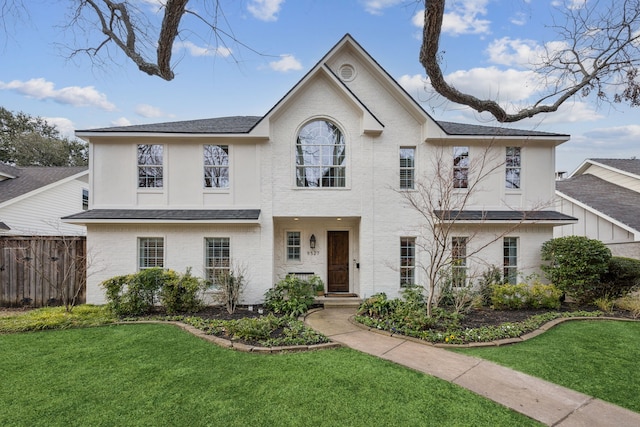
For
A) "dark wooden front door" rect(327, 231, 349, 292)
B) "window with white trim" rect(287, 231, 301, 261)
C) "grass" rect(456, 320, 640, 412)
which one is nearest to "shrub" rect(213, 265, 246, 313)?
"window with white trim" rect(287, 231, 301, 261)

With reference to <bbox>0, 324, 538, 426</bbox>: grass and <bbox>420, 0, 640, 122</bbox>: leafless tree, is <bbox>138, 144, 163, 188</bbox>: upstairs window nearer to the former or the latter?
<bbox>0, 324, 538, 426</bbox>: grass

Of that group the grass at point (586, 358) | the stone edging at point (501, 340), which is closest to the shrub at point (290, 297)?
the stone edging at point (501, 340)

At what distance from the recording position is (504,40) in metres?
7.68

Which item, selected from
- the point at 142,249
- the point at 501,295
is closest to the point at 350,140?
the point at 501,295

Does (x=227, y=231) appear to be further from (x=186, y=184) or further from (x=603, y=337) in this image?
(x=603, y=337)

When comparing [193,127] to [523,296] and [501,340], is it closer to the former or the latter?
[501,340]

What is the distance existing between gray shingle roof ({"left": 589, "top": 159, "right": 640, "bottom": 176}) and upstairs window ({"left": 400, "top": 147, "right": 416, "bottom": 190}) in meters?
14.1

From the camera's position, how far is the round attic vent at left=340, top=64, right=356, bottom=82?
10.5 metres

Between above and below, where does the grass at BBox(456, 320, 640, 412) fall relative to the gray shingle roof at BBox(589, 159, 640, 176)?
below

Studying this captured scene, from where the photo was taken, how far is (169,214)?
372 inches

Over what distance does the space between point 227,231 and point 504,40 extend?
9.52 metres

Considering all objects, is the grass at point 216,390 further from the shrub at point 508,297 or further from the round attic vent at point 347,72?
the round attic vent at point 347,72

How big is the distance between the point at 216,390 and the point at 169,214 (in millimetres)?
6768

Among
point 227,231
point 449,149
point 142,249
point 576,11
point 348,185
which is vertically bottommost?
point 142,249
